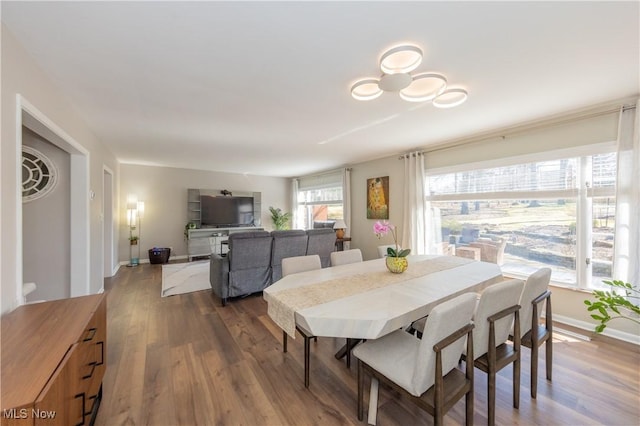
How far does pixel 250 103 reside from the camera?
8.04 ft

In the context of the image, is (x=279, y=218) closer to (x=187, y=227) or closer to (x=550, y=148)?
(x=187, y=227)

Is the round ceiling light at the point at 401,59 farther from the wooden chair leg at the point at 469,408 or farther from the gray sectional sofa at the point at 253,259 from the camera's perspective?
the gray sectional sofa at the point at 253,259

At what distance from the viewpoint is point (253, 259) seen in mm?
3496

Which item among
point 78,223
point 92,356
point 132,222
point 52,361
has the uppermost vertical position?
point 78,223

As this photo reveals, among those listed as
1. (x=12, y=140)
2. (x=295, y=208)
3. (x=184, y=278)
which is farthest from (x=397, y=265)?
(x=295, y=208)

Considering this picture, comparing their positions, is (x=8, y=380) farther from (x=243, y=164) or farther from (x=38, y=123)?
(x=243, y=164)

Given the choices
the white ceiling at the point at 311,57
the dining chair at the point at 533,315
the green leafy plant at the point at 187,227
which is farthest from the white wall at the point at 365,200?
the green leafy plant at the point at 187,227

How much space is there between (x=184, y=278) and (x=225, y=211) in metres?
2.60

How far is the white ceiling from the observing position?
1334 millimetres

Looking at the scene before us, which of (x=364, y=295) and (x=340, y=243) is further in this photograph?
(x=340, y=243)

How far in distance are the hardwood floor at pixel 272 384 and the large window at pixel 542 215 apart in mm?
878

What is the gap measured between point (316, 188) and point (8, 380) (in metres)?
6.40

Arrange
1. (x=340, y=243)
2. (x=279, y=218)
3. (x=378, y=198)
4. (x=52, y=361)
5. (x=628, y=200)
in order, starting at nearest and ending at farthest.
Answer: (x=52, y=361)
(x=628, y=200)
(x=378, y=198)
(x=340, y=243)
(x=279, y=218)

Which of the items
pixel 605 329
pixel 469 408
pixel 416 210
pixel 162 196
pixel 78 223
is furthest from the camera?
pixel 162 196
